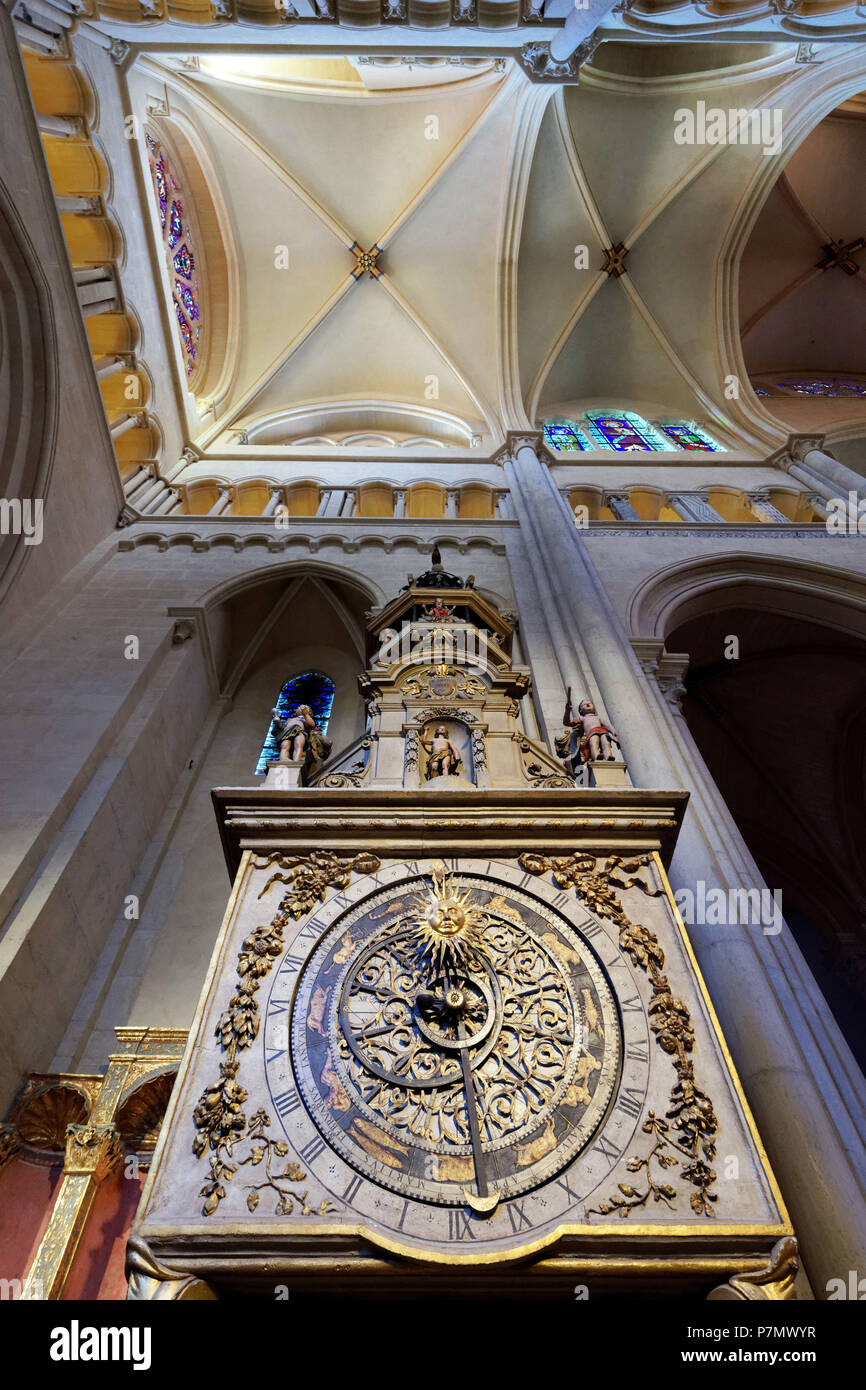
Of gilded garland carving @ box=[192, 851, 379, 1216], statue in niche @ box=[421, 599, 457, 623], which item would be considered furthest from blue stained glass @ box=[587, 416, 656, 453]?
gilded garland carving @ box=[192, 851, 379, 1216]

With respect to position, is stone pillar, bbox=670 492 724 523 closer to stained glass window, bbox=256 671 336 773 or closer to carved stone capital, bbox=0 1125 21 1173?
stained glass window, bbox=256 671 336 773

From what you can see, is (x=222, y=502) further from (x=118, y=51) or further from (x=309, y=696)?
(x=118, y=51)

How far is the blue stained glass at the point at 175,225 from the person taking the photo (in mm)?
14883

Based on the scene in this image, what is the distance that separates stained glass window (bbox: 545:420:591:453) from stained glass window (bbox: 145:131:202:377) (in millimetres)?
7047

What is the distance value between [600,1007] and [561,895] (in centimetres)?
56

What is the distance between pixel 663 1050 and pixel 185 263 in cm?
1734

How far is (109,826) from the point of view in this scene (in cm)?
623

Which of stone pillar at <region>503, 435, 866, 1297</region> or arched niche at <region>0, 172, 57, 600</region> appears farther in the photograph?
arched niche at <region>0, 172, 57, 600</region>

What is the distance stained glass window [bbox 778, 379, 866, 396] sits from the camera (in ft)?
61.4

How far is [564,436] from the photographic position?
1576cm

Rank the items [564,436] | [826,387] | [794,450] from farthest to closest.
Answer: [826,387], [564,436], [794,450]

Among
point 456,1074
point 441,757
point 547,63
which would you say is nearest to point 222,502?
point 547,63
